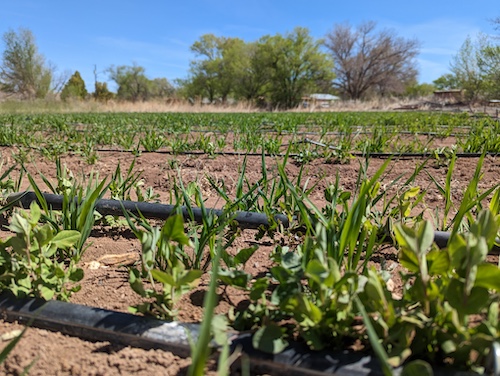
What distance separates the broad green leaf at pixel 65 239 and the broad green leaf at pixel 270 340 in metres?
0.63

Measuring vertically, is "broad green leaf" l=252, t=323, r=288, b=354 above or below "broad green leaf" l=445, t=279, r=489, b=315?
below

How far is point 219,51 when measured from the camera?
4572 cm

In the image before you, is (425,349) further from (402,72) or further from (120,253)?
(402,72)

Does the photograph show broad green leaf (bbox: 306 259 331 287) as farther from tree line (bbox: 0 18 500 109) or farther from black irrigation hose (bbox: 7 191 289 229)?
tree line (bbox: 0 18 500 109)

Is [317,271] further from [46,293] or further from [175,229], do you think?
[46,293]

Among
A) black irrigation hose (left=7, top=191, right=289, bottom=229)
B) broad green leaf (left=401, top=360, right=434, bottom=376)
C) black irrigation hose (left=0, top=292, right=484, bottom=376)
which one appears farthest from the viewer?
black irrigation hose (left=7, top=191, right=289, bottom=229)

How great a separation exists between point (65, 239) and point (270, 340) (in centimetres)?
67

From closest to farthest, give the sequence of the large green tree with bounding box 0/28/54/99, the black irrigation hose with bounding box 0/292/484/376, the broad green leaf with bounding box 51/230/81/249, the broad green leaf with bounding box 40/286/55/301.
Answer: the black irrigation hose with bounding box 0/292/484/376 → the broad green leaf with bounding box 40/286/55/301 → the broad green leaf with bounding box 51/230/81/249 → the large green tree with bounding box 0/28/54/99

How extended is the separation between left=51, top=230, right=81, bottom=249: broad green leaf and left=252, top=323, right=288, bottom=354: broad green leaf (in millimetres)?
628

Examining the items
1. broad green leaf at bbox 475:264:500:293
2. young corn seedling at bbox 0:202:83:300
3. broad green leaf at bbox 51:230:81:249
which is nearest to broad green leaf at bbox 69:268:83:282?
young corn seedling at bbox 0:202:83:300

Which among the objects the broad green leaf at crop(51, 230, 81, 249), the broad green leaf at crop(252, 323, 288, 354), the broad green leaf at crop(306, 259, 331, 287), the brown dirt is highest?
the broad green leaf at crop(306, 259, 331, 287)

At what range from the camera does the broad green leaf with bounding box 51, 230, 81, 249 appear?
3.24ft

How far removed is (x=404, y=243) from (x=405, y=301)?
4.6 inches

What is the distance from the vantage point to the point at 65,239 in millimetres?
1004
